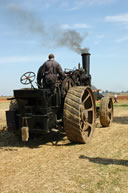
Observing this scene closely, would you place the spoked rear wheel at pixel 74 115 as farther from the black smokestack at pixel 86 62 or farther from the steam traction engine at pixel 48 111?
the black smokestack at pixel 86 62

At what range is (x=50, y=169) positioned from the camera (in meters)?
3.81

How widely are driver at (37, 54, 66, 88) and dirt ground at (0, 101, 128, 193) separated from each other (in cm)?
162

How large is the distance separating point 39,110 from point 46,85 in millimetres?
879

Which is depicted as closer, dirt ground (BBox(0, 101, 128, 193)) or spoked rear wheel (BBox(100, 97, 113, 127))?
dirt ground (BBox(0, 101, 128, 193))

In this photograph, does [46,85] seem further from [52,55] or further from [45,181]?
[45,181]

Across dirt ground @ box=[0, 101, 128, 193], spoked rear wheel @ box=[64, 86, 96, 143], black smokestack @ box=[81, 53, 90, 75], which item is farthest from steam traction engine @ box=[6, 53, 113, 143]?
black smokestack @ box=[81, 53, 90, 75]

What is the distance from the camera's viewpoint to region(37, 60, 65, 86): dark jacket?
575cm

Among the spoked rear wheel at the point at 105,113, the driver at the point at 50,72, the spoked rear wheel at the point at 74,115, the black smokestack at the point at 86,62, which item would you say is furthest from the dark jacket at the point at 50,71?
the black smokestack at the point at 86,62

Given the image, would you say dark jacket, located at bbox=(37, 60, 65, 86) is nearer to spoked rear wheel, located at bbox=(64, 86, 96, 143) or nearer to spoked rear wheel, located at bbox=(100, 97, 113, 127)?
spoked rear wheel, located at bbox=(64, 86, 96, 143)

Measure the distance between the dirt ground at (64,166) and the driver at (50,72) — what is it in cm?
162

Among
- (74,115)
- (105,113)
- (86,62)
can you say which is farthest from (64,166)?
(86,62)

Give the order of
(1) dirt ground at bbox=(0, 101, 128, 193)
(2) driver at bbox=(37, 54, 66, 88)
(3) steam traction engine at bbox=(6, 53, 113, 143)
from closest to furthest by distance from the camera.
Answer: (1) dirt ground at bbox=(0, 101, 128, 193), (3) steam traction engine at bbox=(6, 53, 113, 143), (2) driver at bbox=(37, 54, 66, 88)

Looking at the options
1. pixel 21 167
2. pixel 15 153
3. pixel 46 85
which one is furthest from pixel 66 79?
pixel 21 167

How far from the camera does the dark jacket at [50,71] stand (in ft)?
18.9
